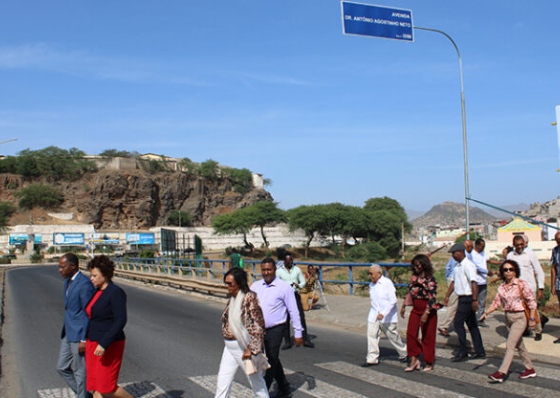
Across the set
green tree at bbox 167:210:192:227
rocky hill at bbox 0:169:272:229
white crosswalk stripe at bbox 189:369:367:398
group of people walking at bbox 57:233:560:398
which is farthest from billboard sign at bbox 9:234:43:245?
white crosswalk stripe at bbox 189:369:367:398

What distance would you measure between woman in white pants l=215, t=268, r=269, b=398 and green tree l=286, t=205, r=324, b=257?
7814cm

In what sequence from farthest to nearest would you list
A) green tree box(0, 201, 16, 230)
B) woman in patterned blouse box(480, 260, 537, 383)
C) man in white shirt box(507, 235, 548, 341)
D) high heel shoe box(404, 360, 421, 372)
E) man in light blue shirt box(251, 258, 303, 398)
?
green tree box(0, 201, 16, 230)
man in white shirt box(507, 235, 548, 341)
high heel shoe box(404, 360, 421, 372)
woman in patterned blouse box(480, 260, 537, 383)
man in light blue shirt box(251, 258, 303, 398)

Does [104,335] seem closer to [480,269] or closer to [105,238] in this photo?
Result: [480,269]

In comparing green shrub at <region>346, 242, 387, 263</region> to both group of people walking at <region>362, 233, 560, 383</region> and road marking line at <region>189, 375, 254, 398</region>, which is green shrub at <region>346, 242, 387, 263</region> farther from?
road marking line at <region>189, 375, 254, 398</region>

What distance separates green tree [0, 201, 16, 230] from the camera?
103625mm

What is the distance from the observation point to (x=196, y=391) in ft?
20.9

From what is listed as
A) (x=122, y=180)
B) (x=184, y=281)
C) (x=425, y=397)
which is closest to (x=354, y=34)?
(x=425, y=397)

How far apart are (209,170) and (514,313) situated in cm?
13409

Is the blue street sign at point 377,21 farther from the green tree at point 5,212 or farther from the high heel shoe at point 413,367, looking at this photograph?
the green tree at point 5,212

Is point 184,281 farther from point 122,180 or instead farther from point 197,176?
point 197,176

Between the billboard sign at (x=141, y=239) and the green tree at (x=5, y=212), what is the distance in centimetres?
3181

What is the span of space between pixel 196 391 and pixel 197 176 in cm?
13271

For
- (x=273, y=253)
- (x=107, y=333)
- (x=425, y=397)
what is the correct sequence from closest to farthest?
(x=107, y=333)
(x=425, y=397)
(x=273, y=253)

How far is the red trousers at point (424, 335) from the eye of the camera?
7000mm
